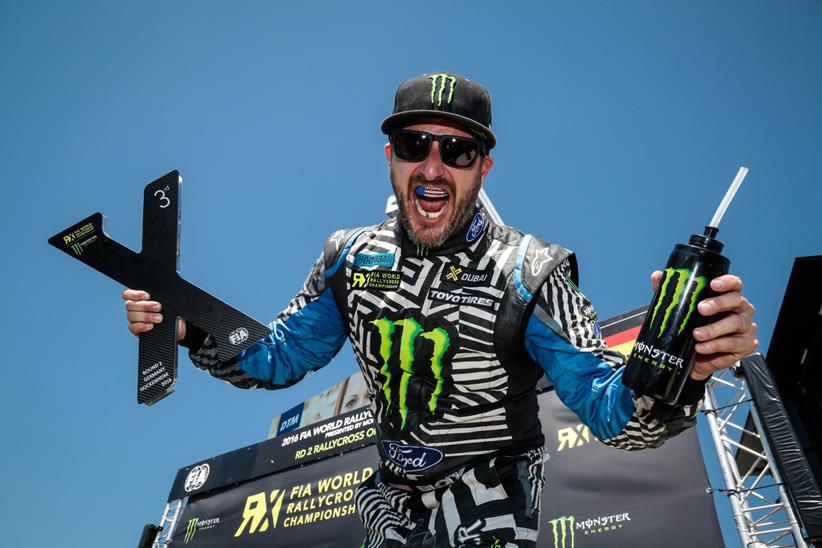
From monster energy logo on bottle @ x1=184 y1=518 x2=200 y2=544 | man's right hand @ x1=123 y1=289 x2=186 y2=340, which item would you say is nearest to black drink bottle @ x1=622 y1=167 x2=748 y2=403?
man's right hand @ x1=123 y1=289 x2=186 y2=340

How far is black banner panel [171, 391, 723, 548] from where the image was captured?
4.34m

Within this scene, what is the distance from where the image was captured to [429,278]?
2.20 m

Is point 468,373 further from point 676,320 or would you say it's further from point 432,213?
point 676,320

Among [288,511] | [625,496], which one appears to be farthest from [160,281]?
[288,511]

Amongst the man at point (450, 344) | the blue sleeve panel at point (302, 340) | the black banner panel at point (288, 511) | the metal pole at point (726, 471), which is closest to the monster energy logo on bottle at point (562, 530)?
the metal pole at point (726, 471)

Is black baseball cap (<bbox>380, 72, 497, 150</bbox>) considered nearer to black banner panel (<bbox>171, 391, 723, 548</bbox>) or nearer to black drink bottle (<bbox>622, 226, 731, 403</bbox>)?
black drink bottle (<bbox>622, 226, 731, 403</bbox>)

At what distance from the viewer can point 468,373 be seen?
6.64 feet

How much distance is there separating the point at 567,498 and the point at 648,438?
11.5ft

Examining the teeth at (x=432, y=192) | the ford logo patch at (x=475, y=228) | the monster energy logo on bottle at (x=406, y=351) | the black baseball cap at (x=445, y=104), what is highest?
the black baseball cap at (x=445, y=104)

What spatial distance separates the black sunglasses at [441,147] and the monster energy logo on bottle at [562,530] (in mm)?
3590

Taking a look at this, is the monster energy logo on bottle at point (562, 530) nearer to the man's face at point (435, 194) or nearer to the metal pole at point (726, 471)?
the metal pole at point (726, 471)

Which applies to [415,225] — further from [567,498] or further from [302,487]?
[302,487]

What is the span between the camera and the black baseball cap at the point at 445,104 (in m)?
2.27

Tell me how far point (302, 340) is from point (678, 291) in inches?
59.7
